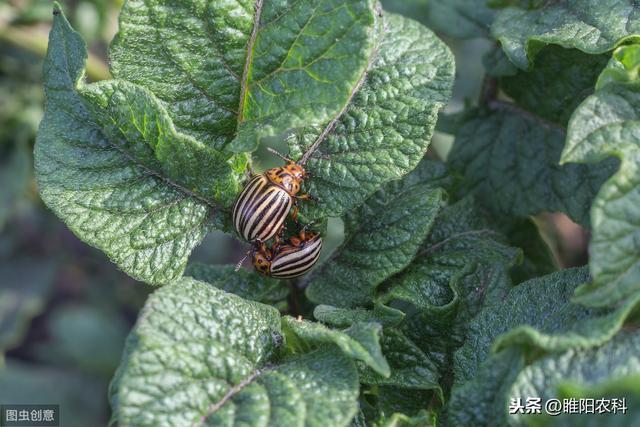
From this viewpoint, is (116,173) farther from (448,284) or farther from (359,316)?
(448,284)

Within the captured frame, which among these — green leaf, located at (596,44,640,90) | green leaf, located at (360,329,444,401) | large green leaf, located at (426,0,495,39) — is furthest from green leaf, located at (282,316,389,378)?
large green leaf, located at (426,0,495,39)

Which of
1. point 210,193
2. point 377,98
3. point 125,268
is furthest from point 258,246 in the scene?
point 377,98

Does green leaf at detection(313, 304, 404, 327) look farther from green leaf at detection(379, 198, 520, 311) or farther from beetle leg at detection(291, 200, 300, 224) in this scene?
beetle leg at detection(291, 200, 300, 224)

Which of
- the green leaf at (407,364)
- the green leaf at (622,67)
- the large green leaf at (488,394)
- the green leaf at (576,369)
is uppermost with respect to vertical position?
the green leaf at (622,67)

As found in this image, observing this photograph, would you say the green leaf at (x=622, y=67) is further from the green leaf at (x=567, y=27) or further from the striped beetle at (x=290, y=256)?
the striped beetle at (x=290, y=256)

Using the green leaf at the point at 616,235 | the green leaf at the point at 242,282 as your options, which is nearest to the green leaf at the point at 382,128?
the green leaf at the point at 242,282

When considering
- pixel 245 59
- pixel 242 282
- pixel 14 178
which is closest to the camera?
pixel 245 59

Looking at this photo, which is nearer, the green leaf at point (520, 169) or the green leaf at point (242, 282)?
the green leaf at point (242, 282)

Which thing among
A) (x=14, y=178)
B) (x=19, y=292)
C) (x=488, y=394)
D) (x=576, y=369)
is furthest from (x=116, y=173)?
(x=19, y=292)
